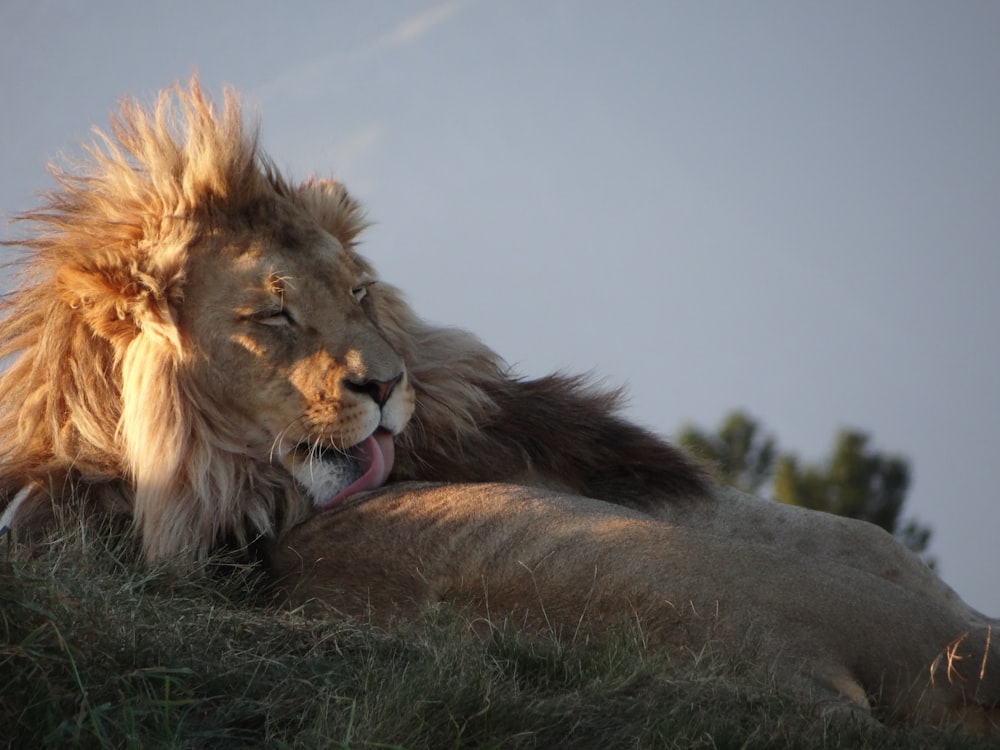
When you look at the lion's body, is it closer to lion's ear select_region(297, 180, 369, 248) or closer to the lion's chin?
the lion's chin

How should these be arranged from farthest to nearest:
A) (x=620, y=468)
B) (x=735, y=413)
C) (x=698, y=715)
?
(x=735, y=413) → (x=620, y=468) → (x=698, y=715)

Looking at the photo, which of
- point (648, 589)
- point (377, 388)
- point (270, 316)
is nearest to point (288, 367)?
point (270, 316)

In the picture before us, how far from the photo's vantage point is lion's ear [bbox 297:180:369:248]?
498cm

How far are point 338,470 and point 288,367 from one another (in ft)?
1.21

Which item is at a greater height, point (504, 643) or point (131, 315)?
point (131, 315)

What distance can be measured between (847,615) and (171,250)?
2.36m

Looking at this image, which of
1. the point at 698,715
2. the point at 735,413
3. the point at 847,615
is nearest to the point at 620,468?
the point at 847,615

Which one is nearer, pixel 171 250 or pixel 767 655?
pixel 767 655

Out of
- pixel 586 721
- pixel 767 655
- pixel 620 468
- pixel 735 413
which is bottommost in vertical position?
pixel 586 721

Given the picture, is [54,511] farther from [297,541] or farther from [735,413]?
[735,413]

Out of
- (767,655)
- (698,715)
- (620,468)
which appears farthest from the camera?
(620,468)

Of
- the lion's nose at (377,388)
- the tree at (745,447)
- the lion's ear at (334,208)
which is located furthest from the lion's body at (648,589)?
the tree at (745,447)

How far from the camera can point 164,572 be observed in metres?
4.12

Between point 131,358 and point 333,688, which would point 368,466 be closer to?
point 131,358
